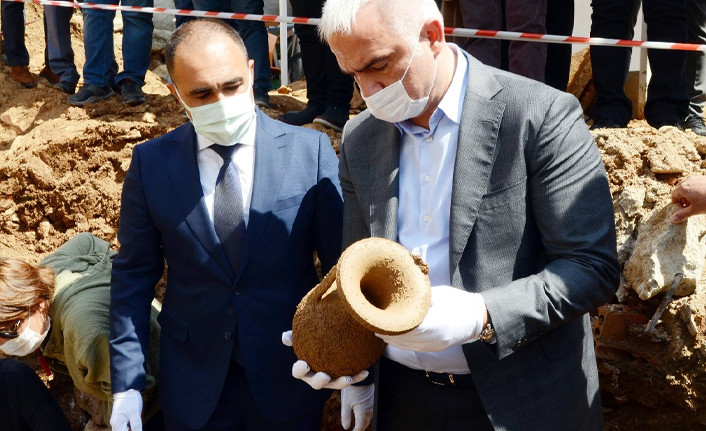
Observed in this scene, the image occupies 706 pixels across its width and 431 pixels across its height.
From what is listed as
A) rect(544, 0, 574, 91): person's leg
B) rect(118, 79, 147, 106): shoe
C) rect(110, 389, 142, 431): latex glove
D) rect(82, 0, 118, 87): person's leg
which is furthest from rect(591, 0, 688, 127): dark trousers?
rect(82, 0, 118, 87): person's leg

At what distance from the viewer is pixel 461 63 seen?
7.46ft

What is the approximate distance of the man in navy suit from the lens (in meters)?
2.77

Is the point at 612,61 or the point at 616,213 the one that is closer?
the point at 616,213

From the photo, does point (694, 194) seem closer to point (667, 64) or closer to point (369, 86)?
point (369, 86)

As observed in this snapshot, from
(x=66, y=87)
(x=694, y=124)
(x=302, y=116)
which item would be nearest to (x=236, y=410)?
(x=302, y=116)

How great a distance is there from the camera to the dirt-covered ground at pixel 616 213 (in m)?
3.32

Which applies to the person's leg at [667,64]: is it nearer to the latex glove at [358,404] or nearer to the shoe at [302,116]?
the shoe at [302,116]

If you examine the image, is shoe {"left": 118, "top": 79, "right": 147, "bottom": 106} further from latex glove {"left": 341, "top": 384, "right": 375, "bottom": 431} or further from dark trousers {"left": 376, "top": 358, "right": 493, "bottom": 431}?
dark trousers {"left": 376, "top": 358, "right": 493, "bottom": 431}

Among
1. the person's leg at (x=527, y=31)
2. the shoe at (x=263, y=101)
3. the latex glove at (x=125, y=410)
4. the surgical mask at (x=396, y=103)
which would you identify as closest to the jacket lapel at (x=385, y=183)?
the surgical mask at (x=396, y=103)

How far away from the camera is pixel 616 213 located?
3680 millimetres

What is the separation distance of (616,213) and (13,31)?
214 inches

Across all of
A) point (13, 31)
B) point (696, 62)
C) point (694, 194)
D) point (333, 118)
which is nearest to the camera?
point (694, 194)

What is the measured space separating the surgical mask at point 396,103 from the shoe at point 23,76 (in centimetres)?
553

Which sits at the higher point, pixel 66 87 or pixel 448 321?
pixel 448 321
